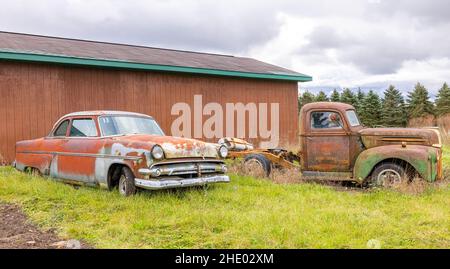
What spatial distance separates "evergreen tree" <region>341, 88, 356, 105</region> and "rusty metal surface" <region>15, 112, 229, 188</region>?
1196 inches

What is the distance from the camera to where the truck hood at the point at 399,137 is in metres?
8.05

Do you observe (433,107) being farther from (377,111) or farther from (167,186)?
(167,186)

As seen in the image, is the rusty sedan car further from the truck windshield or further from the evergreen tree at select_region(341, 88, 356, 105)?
the evergreen tree at select_region(341, 88, 356, 105)

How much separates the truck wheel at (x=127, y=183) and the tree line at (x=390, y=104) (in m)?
30.0

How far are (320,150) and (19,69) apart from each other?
8.20 meters

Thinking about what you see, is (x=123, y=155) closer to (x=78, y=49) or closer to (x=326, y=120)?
(x=326, y=120)

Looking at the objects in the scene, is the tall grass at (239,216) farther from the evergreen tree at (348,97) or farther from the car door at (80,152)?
the evergreen tree at (348,97)

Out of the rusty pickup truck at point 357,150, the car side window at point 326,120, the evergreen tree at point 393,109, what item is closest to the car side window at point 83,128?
the rusty pickup truck at point 357,150

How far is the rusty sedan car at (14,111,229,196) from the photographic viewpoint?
20.8 ft

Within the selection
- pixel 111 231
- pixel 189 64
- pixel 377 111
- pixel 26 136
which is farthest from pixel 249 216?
pixel 377 111

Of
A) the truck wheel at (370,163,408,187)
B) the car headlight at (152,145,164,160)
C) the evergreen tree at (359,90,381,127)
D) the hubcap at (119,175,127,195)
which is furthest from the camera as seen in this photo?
the evergreen tree at (359,90,381,127)

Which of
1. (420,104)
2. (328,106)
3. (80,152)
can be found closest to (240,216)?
(80,152)

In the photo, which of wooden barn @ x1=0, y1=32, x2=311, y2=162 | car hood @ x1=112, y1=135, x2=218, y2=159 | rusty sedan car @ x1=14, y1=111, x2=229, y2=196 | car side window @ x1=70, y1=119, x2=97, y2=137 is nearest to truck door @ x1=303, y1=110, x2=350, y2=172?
rusty sedan car @ x1=14, y1=111, x2=229, y2=196

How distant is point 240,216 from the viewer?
5.57m
